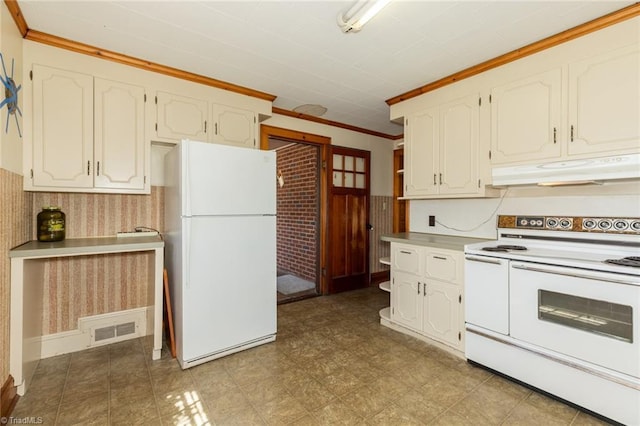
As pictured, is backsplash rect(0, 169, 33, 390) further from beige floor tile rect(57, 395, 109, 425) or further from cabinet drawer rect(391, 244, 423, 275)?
cabinet drawer rect(391, 244, 423, 275)

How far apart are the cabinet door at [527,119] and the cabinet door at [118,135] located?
301 centimetres

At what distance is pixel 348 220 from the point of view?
14.1 feet

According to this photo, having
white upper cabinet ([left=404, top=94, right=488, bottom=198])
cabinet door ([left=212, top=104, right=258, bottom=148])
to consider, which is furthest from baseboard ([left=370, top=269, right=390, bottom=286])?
cabinet door ([left=212, top=104, right=258, bottom=148])

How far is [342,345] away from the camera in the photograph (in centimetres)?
260

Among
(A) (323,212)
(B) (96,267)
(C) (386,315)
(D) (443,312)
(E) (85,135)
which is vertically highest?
(E) (85,135)

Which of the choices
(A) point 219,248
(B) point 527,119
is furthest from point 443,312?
(A) point 219,248

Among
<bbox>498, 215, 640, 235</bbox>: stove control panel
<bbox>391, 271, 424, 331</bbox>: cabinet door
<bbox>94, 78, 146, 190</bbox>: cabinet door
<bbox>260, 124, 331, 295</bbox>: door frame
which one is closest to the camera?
<bbox>498, 215, 640, 235</bbox>: stove control panel

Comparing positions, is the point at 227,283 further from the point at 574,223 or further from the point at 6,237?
the point at 574,223

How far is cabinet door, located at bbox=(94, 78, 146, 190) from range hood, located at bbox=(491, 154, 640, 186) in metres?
2.99

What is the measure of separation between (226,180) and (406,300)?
198 cm

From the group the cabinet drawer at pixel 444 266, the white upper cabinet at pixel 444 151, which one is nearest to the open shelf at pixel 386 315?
the cabinet drawer at pixel 444 266

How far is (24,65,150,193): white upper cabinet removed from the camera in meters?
2.14

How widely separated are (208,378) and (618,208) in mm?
3153

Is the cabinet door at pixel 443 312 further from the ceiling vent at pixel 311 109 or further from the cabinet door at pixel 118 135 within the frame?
the cabinet door at pixel 118 135
